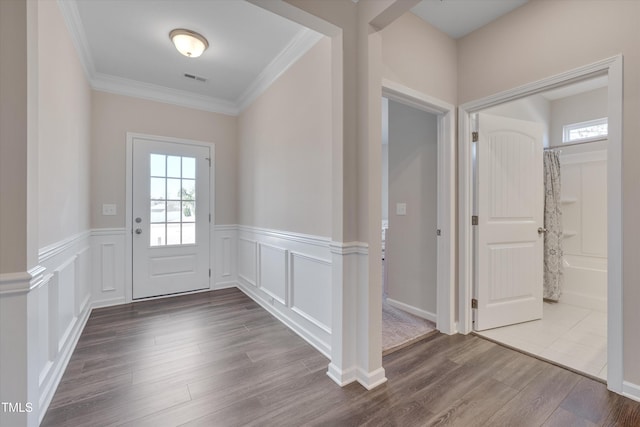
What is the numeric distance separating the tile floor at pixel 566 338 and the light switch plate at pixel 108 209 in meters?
4.15

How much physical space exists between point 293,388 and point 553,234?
3.50 m

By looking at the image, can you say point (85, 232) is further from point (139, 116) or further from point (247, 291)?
point (247, 291)

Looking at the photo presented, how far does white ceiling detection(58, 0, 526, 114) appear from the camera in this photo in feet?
6.84

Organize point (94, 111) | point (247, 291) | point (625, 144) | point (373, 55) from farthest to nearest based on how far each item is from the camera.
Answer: point (247, 291) → point (94, 111) → point (373, 55) → point (625, 144)

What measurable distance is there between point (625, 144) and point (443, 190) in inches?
44.7

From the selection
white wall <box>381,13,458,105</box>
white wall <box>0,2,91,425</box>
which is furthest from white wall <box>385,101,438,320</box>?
white wall <box>0,2,91,425</box>

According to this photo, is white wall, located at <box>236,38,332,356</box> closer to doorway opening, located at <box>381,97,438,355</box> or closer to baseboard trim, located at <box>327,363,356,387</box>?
baseboard trim, located at <box>327,363,356,387</box>

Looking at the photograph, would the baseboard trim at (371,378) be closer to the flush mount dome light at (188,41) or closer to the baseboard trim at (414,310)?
the baseboard trim at (414,310)

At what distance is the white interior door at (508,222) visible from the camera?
8.27 feet

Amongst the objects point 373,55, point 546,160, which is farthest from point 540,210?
point 373,55

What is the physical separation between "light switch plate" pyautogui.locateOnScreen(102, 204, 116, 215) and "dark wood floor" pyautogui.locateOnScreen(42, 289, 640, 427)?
4.42ft

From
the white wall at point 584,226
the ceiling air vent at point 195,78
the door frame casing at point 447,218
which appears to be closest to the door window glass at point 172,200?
the ceiling air vent at point 195,78

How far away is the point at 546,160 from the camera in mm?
3406

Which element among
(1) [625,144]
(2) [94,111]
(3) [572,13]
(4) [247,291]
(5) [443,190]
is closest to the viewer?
(1) [625,144]
